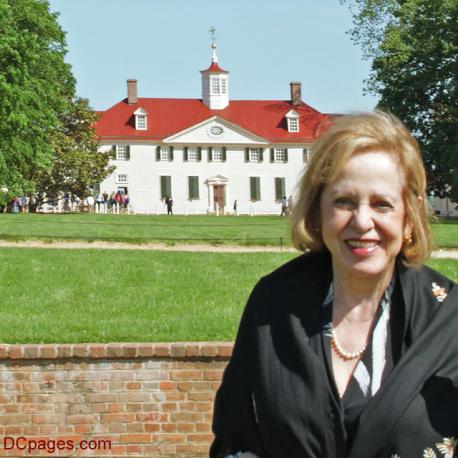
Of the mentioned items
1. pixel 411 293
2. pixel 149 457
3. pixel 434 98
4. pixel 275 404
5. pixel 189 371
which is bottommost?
pixel 149 457

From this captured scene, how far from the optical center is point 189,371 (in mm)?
9445

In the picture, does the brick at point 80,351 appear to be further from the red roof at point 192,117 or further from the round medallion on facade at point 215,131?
the round medallion on facade at point 215,131

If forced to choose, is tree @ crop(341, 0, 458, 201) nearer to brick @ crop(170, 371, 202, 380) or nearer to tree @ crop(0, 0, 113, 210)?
tree @ crop(0, 0, 113, 210)

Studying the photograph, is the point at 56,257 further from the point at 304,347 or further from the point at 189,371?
the point at 304,347

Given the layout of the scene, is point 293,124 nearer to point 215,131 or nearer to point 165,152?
point 215,131

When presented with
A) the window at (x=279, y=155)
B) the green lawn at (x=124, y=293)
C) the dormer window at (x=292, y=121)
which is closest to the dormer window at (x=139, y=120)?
the window at (x=279, y=155)

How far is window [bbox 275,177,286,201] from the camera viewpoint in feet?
276

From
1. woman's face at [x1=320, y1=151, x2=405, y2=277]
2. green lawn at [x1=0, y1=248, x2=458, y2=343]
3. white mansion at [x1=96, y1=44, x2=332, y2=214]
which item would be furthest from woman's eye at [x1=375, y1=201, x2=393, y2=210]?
white mansion at [x1=96, y1=44, x2=332, y2=214]

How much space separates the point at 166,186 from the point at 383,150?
80981mm

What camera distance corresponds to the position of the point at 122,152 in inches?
3327

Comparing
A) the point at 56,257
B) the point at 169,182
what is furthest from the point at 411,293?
the point at 169,182

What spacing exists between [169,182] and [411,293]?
80986 millimetres

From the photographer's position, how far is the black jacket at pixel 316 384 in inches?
116

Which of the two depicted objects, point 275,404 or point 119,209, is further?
point 119,209
